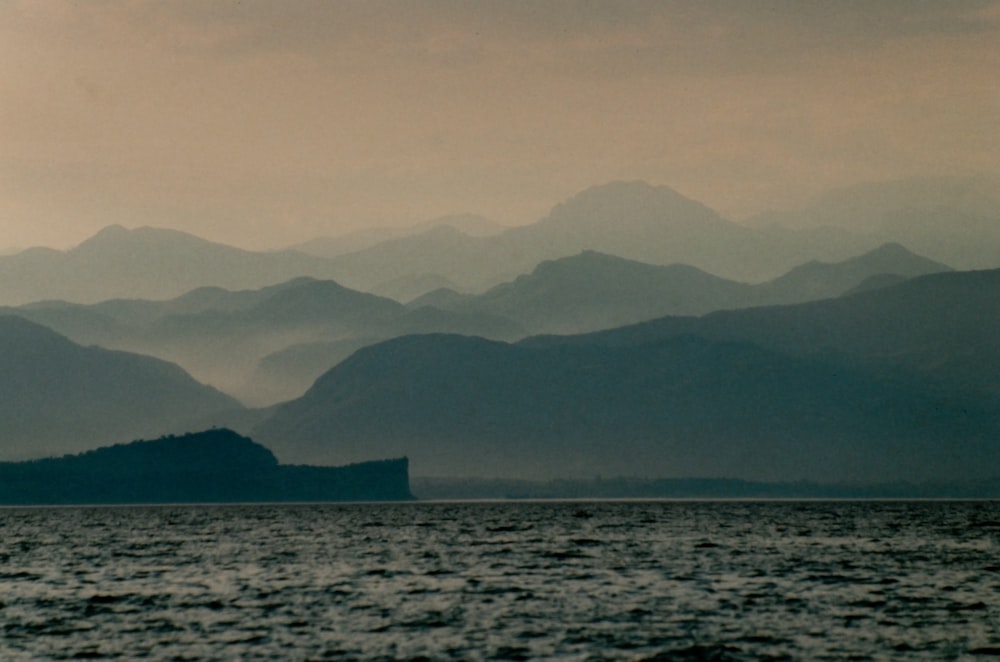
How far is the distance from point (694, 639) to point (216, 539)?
→ 100682 mm

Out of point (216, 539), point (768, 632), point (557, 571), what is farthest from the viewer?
point (216, 539)

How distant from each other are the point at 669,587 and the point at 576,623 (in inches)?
748

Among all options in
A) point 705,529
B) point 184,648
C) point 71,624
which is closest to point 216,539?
point 705,529

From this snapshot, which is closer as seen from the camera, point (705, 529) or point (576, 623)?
point (576, 623)

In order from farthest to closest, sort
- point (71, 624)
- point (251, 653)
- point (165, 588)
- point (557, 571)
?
point (557, 571), point (165, 588), point (71, 624), point (251, 653)

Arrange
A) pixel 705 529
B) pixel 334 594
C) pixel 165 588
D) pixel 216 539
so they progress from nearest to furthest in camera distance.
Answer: pixel 334 594, pixel 165 588, pixel 216 539, pixel 705 529

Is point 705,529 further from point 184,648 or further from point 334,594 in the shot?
point 184,648

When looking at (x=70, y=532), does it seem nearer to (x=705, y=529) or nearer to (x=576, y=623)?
(x=705, y=529)

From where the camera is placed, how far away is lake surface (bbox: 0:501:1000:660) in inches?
2367

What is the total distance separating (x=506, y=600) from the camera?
78.1 m

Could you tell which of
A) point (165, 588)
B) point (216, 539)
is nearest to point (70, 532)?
point (216, 539)

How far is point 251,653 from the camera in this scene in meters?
58.5

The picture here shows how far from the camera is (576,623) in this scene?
6756 cm

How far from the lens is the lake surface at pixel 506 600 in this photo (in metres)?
60.1
